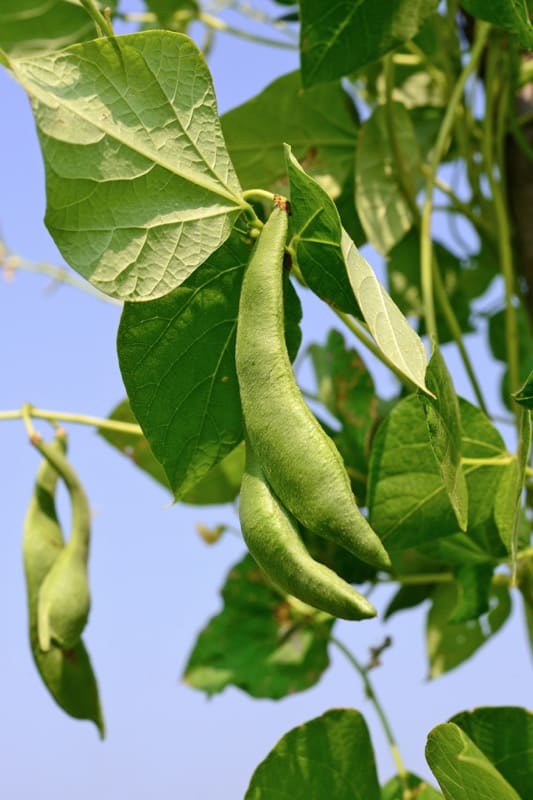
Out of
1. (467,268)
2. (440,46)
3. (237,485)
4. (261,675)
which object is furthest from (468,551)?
(467,268)

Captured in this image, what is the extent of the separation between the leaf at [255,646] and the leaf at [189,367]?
51 centimetres

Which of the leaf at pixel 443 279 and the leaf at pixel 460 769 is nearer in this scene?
the leaf at pixel 460 769

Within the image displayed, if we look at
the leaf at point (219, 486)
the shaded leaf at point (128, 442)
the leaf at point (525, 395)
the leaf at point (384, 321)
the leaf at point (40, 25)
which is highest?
the leaf at point (40, 25)

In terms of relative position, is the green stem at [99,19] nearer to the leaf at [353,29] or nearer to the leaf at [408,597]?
the leaf at [353,29]

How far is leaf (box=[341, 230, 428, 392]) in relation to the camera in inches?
18.9

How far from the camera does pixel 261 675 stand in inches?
43.3

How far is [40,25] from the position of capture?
1037mm

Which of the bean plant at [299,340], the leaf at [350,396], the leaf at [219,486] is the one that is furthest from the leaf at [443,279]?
the leaf at [219,486]

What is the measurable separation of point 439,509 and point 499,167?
51cm

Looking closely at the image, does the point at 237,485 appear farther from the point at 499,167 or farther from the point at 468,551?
the point at 499,167

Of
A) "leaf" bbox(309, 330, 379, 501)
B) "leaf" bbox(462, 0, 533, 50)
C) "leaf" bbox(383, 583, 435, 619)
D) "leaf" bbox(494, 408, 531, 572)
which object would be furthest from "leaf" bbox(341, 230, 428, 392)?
"leaf" bbox(383, 583, 435, 619)

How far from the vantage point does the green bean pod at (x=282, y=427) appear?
17.5 inches

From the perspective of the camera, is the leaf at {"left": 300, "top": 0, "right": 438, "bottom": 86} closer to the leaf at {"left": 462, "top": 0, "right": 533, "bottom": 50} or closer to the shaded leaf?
the leaf at {"left": 462, "top": 0, "right": 533, "bottom": 50}

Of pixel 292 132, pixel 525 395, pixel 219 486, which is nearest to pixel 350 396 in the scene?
pixel 219 486
